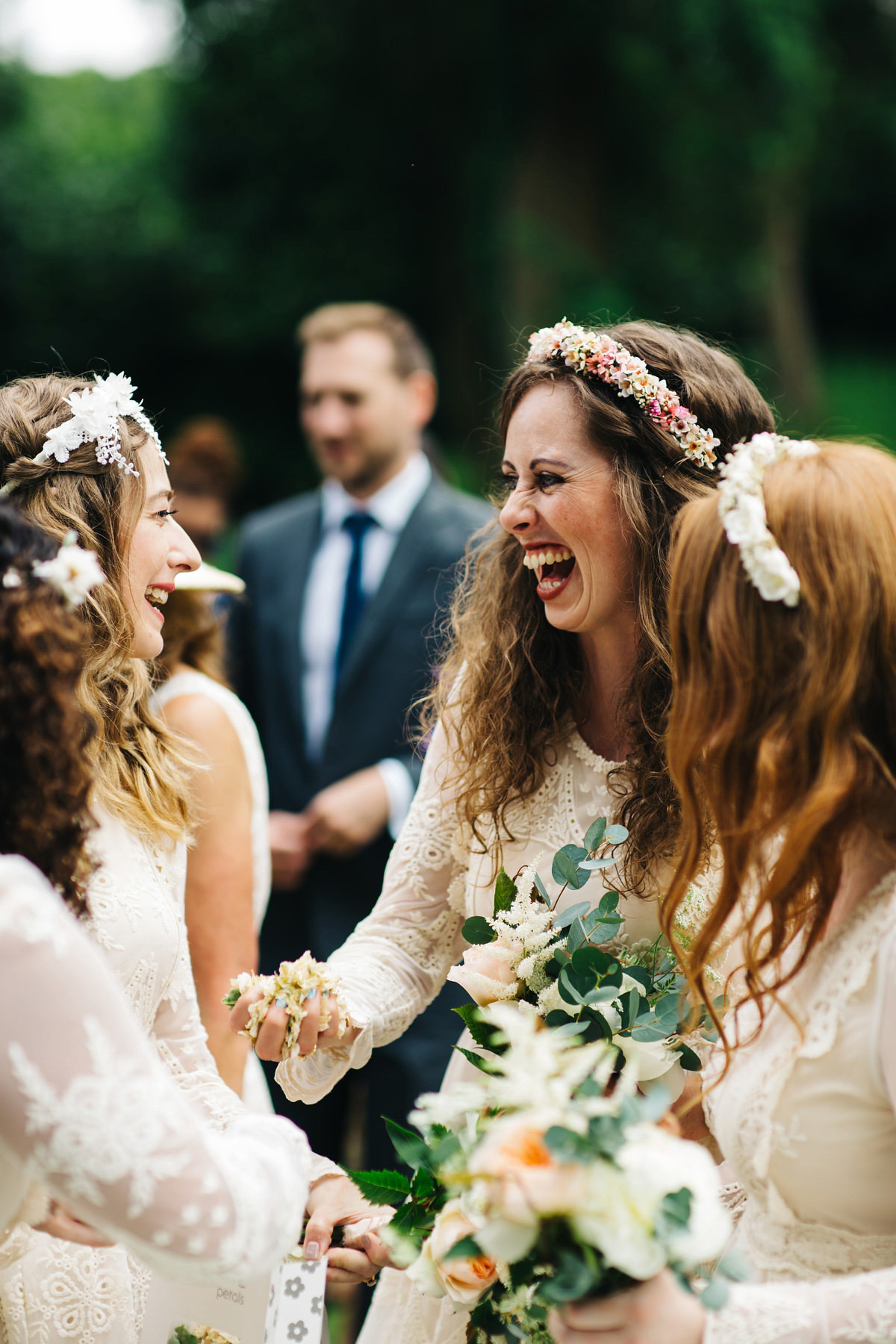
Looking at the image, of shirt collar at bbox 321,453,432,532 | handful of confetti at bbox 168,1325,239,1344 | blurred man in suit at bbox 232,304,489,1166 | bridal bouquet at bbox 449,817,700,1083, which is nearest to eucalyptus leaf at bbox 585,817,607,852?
bridal bouquet at bbox 449,817,700,1083

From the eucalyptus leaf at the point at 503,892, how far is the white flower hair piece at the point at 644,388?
0.85 m

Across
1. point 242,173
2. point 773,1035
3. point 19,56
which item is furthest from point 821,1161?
point 19,56

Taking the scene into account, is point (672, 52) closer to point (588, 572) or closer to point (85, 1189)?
point (588, 572)

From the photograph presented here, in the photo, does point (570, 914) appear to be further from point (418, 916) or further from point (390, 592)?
point (390, 592)

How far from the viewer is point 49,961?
1.34m

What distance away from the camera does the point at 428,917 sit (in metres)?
2.48

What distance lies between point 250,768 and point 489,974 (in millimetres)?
1090

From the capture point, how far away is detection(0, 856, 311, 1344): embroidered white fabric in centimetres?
133

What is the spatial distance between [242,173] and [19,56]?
8.89 feet

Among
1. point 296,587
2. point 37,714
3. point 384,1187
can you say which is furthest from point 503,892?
point 296,587

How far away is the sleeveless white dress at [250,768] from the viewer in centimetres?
286

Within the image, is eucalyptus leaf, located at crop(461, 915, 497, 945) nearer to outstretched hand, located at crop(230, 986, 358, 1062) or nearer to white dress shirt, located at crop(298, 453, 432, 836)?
outstretched hand, located at crop(230, 986, 358, 1062)

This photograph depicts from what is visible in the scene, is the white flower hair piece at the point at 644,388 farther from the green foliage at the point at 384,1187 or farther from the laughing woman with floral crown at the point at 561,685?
the green foliage at the point at 384,1187

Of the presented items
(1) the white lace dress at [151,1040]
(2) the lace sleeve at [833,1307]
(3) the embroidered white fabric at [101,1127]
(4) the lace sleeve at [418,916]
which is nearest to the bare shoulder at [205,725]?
(1) the white lace dress at [151,1040]
